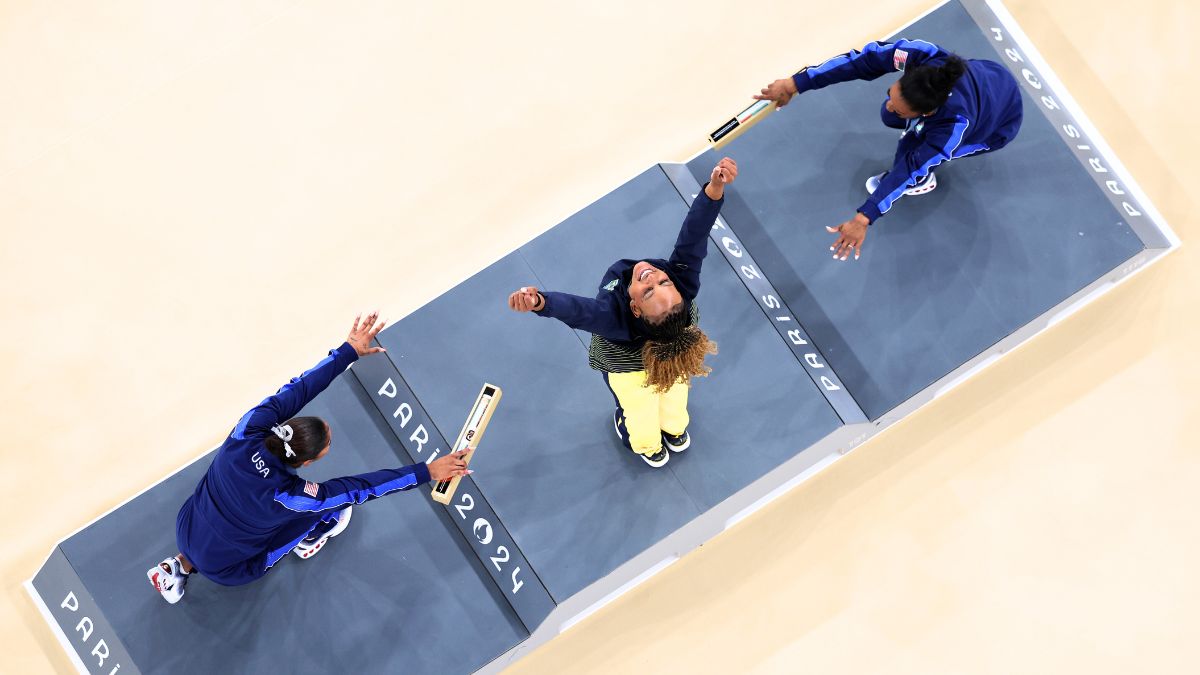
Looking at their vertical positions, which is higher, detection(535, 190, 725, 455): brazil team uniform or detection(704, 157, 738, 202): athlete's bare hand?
detection(704, 157, 738, 202): athlete's bare hand

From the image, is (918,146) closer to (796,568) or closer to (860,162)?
(860,162)

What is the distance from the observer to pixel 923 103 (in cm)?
391

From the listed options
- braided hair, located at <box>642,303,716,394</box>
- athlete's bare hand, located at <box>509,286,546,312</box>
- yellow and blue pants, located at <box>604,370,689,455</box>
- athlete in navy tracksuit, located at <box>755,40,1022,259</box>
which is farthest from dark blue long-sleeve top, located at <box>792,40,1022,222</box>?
athlete's bare hand, located at <box>509,286,546,312</box>

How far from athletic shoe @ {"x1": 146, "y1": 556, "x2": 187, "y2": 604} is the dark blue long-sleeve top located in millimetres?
3051

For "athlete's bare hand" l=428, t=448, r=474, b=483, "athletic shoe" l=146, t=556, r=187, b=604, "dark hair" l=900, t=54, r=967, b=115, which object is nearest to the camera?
A: "dark hair" l=900, t=54, r=967, b=115

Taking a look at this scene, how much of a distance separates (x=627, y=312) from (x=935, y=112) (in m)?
1.52

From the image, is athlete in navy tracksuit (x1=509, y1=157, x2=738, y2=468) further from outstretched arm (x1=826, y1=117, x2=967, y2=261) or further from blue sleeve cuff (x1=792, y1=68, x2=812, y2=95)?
blue sleeve cuff (x1=792, y1=68, x2=812, y2=95)

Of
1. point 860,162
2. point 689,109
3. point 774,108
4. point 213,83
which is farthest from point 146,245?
point 860,162

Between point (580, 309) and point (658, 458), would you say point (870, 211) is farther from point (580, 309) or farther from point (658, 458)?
point (580, 309)

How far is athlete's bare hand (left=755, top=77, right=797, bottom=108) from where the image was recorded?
435cm

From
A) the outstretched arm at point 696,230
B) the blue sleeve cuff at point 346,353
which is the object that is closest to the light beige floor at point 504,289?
the blue sleeve cuff at point 346,353

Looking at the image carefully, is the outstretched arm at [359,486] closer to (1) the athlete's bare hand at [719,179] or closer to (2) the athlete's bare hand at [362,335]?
(2) the athlete's bare hand at [362,335]

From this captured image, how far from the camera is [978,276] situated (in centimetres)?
452

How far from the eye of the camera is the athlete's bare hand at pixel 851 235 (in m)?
4.14
